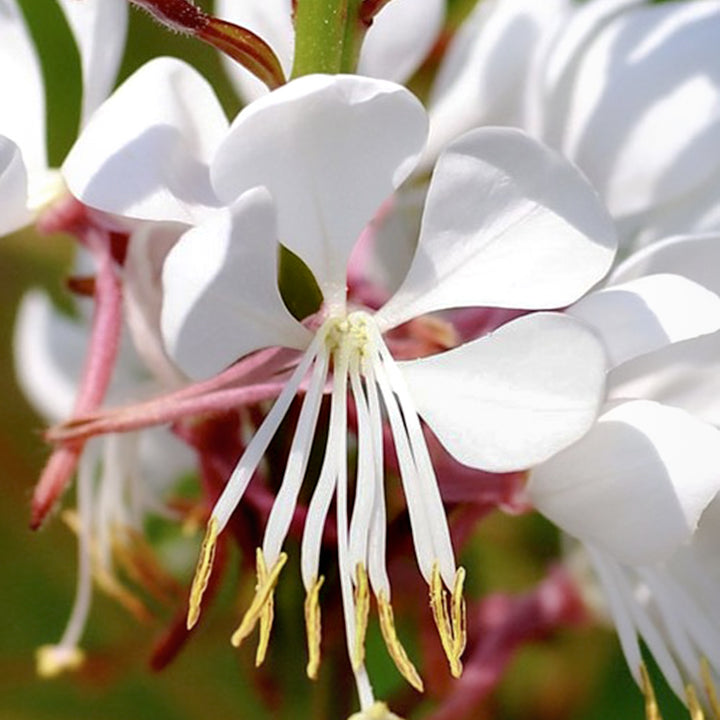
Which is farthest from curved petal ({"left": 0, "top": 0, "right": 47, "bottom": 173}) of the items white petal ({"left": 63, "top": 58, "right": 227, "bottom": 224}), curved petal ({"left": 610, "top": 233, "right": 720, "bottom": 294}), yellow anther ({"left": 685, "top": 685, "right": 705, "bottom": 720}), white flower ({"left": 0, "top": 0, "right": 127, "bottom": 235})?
yellow anther ({"left": 685, "top": 685, "right": 705, "bottom": 720})

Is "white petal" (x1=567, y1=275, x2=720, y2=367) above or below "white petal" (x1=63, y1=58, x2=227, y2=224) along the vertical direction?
below

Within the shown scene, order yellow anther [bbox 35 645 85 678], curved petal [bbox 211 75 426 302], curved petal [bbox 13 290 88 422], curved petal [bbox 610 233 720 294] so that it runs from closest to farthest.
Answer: curved petal [bbox 211 75 426 302] → curved petal [bbox 610 233 720 294] → yellow anther [bbox 35 645 85 678] → curved petal [bbox 13 290 88 422]

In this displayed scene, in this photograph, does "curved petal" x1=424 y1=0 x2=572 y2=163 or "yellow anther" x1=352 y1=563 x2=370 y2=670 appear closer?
"yellow anther" x1=352 y1=563 x2=370 y2=670

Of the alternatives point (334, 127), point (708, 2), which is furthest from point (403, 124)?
point (708, 2)

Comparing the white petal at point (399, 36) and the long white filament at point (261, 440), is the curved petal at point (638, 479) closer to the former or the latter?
the long white filament at point (261, 440)

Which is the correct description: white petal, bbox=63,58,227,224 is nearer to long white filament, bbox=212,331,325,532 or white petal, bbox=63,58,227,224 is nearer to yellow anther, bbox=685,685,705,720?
long white filament, bbox=212,331,325,532

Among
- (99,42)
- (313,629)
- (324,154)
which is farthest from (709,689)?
(99,42)

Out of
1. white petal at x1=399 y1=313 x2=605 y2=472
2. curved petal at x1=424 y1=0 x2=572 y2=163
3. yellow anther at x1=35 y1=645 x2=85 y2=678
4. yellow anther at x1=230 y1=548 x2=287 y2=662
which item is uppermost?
curved petal at x1=424 y1=0 x2=572 y2=163

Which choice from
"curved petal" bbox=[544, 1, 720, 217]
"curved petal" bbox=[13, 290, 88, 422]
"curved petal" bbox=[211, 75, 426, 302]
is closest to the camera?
"curved petal" bbox=[211, 75, 426, 302]

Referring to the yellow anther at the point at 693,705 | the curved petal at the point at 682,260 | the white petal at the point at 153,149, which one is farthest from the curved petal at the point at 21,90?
the yellow anther at the point at 693,705
